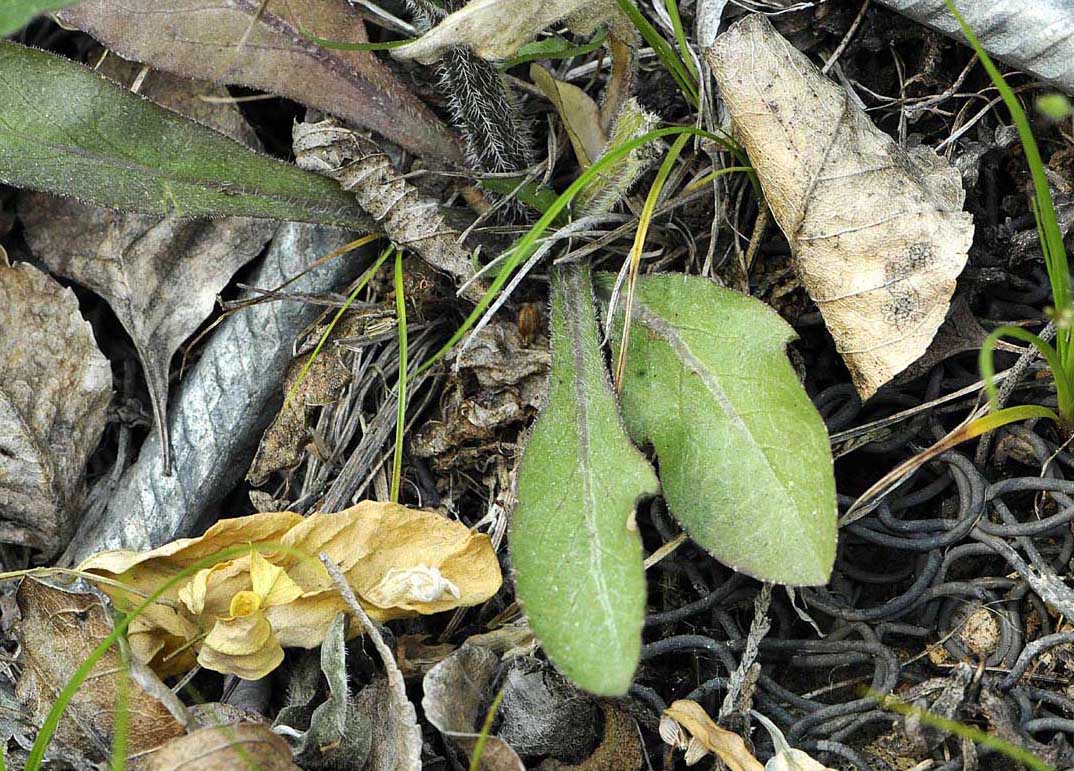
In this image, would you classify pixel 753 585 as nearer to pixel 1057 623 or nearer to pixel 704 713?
pixel 704 713

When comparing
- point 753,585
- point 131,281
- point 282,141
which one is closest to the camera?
point 753,585

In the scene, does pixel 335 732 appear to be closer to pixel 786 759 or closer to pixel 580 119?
pixel 786 759

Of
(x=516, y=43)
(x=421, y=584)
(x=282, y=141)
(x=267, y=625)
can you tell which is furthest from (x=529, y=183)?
(x=267, y=625)

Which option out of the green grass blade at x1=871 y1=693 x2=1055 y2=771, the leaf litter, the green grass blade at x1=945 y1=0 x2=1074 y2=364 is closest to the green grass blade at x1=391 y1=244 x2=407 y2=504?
the leaf litter

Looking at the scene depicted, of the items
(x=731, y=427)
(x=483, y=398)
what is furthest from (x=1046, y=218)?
(x=483, y=398)

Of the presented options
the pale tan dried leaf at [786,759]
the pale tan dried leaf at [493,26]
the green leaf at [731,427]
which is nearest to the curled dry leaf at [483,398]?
the green leaf at [731,427]

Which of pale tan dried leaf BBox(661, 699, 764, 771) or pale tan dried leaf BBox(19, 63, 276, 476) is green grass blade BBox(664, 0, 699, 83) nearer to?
pale tan dried leaf BBox(19, 63, 276, 476)
